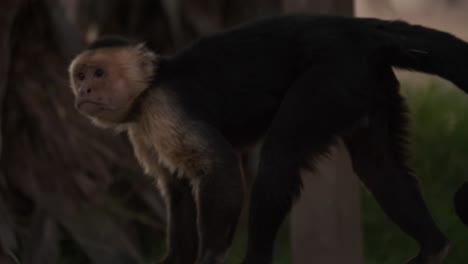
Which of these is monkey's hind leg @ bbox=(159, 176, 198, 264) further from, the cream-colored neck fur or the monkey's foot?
the monkey's foot

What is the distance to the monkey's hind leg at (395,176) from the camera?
15.3 feet

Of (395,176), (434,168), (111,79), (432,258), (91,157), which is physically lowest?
(434,168)

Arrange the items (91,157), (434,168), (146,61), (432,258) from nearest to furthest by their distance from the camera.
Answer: (432,258), (146,61), (91,157), (434,168)

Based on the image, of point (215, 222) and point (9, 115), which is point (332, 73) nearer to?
point (215, 222)

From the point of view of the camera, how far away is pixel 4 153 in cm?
729

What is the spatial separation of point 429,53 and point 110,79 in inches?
50.9

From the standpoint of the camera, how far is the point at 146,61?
487 cm

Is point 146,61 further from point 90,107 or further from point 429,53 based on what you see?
point 429,53

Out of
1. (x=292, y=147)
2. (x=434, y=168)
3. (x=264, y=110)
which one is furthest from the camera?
(x=434, y=168)

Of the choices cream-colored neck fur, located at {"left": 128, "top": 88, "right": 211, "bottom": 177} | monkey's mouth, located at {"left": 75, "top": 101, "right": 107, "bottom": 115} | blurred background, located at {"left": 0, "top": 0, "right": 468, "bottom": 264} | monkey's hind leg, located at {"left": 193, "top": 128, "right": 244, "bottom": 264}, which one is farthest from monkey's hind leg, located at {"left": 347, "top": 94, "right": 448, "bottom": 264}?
blurred background, located at {"left": 0, "top": 0, "right": 468, "bottom": 264}

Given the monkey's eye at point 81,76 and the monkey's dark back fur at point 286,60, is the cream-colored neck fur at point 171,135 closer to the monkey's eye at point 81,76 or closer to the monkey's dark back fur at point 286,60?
the monkey's dark back fur at point 286,60

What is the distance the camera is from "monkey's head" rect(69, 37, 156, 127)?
480 centimetres

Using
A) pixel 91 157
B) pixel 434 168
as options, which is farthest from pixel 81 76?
pixel 434 168

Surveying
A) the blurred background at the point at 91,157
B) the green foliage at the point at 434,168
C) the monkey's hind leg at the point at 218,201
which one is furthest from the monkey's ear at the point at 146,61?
the green foliage at the point at 434,168
